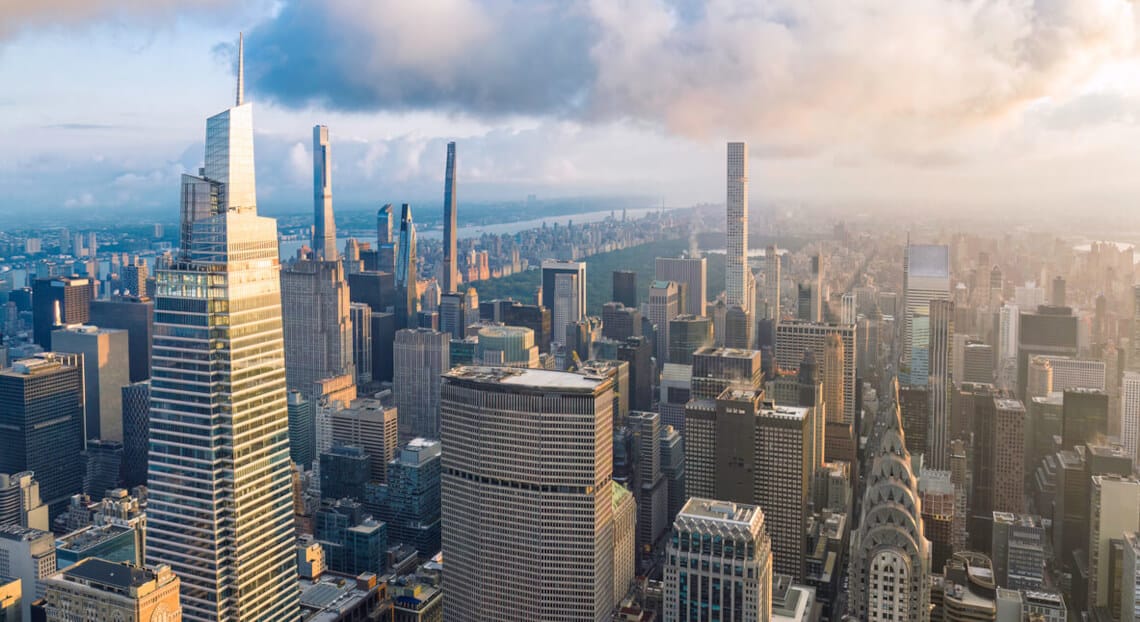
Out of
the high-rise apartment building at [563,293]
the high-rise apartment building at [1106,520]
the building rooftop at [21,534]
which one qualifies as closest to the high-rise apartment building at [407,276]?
the high-rise apartment building at [563,293]

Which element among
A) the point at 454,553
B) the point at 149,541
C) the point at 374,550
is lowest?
the point at 374,550

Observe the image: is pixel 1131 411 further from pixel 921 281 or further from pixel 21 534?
pixel 21 534

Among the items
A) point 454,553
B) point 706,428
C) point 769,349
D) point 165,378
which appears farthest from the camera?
point 769,349

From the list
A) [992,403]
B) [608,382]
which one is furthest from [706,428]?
[992,403]

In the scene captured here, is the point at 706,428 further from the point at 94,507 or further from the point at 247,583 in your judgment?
the point at 94,507

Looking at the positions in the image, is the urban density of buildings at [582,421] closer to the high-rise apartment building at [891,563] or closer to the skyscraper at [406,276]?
the high-rise apartment building at [891,563]

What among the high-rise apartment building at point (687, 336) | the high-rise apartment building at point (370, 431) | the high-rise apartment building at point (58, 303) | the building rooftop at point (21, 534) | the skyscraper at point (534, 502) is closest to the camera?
the skyscraper at point (534, 502)
